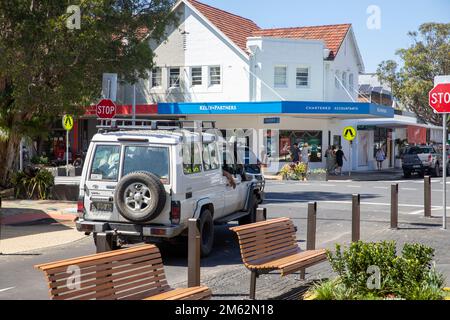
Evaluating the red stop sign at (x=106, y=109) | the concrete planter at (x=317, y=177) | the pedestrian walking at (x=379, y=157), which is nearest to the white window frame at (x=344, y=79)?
the pedestrian walking at (x=379, y=157)

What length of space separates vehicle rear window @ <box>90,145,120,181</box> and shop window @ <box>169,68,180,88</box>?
28645 millimetres

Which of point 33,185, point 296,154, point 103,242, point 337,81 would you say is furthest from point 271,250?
point 337,81

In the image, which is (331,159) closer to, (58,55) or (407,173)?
(407,173)

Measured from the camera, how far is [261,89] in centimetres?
3634

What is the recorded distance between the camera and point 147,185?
997 cm

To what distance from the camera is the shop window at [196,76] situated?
126 ft

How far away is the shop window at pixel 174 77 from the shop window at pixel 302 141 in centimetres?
708

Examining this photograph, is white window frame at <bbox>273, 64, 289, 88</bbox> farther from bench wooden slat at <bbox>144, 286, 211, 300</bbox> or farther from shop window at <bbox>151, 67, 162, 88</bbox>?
bench wooden slat at <bbox>144, 286, 211, 300</bbox>

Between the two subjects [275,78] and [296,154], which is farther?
[275,78]

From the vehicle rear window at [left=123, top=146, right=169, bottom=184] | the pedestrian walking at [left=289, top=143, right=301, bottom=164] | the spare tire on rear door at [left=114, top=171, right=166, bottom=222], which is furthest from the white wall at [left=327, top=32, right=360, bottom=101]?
the spare tire on rear door at [left=114, top=171, right=166, bottom=222]

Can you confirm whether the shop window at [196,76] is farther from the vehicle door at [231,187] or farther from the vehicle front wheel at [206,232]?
the vehicle front wheel at [206,232]

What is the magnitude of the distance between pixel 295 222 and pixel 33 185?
8982 mm

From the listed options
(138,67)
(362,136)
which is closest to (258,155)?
(362,136)
